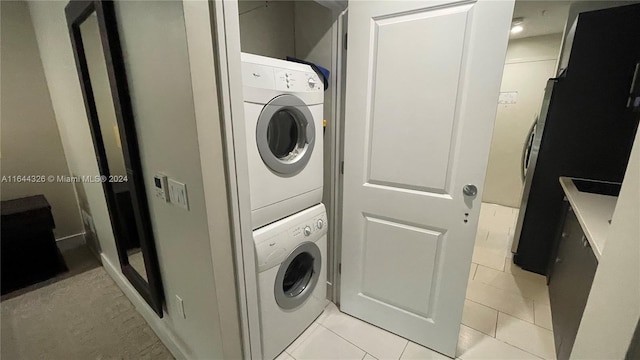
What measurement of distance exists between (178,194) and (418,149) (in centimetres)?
109

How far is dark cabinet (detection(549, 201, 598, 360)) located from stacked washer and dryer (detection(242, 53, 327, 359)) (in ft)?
4.17

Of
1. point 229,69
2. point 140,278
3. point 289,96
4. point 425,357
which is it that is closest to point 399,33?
point 289,96

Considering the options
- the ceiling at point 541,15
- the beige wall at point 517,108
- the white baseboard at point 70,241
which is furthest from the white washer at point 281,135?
A: the beige wall at point 517,108

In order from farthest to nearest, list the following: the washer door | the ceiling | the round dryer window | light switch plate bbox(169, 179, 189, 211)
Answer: the ceiling
the washer door
the round dryer window
light switch plate bbox(169, 179, 189, 211)

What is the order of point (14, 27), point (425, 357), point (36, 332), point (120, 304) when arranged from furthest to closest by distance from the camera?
point (14, 27), point (120, 304), point (36, 332), point (425, 357)

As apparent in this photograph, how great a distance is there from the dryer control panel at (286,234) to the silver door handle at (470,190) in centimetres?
76

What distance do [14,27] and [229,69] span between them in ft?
8.56

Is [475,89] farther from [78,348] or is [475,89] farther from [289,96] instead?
[78,348]

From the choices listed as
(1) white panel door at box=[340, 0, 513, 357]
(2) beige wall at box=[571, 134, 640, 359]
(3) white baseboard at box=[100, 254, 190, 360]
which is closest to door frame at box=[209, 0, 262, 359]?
(3) white baseboard at box=[100, 254, 190, 360]

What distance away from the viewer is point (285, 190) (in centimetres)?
131

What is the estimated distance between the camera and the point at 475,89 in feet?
3.61

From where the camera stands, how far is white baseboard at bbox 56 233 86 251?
8.27ft

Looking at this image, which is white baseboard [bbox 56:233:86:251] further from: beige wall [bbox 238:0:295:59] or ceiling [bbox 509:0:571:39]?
ceiling [bbox 509:0:571:39]

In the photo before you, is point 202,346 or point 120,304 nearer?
point 202,346
